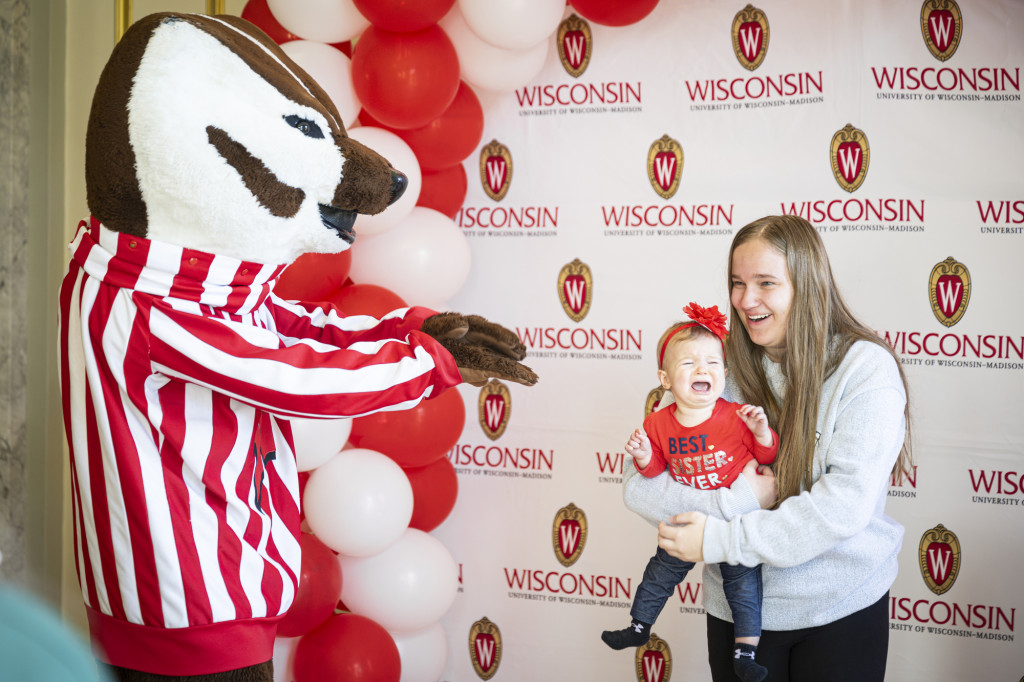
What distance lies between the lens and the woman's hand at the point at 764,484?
66.1 inches

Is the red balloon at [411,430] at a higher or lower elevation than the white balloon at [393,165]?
lower

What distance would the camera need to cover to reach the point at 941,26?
7.85ft

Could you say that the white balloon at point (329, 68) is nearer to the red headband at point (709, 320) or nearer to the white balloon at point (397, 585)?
the red headband at point (709, 320)

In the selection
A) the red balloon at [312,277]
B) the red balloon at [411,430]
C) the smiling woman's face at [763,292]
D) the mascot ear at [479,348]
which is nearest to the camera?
the mascot ear at [479,348]

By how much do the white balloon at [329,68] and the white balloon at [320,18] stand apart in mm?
34

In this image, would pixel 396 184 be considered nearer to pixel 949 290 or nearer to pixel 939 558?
pixel 949 290

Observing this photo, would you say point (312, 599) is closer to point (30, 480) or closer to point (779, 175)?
point (30, 480)

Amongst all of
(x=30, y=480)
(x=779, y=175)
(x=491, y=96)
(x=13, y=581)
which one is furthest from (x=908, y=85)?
(x=13, y=581)

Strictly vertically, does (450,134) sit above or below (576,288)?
above

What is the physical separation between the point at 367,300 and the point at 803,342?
1115 millimetres

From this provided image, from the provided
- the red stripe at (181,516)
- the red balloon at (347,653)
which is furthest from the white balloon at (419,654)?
the red stripe at (181,516)

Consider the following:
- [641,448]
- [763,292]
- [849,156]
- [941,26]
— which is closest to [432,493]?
[641,448]

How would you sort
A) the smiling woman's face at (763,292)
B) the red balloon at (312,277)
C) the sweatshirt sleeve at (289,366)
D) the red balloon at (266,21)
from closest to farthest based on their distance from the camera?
the sweatshirt sleeve at (289,366) < the smiling woman's face at (763,292) < the red balloon at (312,277) < the red balloon at (266,21)

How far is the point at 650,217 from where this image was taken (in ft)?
8.54
